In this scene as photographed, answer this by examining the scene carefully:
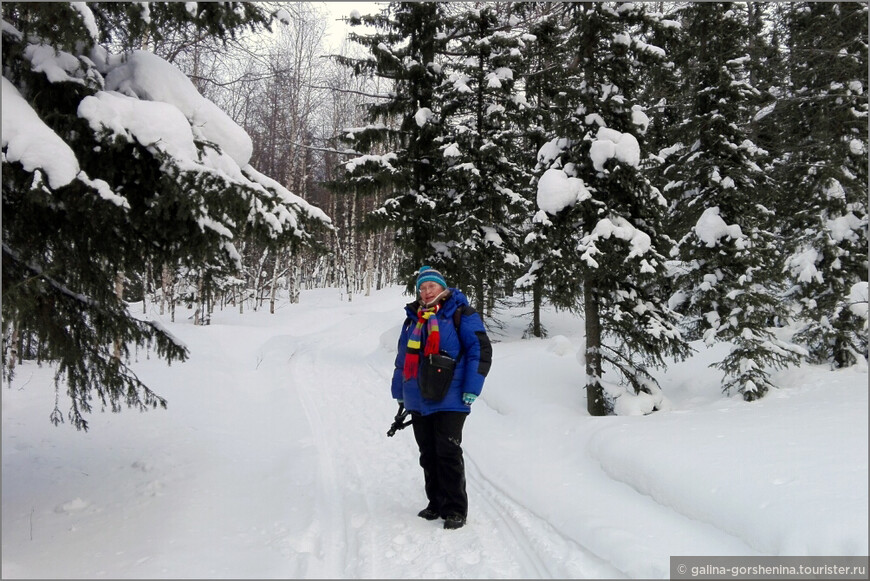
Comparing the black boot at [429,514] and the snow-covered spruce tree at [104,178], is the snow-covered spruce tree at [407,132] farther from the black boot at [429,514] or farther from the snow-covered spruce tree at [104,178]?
the black boot at [429,514]

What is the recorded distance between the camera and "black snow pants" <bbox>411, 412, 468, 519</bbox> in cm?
476

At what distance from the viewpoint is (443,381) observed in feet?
15.6

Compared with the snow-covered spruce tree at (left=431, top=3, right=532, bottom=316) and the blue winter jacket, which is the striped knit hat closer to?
the blue winter jacket

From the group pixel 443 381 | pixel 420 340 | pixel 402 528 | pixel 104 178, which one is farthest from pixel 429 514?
pixel 104 178

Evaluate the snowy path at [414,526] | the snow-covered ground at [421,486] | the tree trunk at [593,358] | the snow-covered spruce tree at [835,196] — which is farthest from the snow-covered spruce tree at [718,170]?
the snowy path at [414,526]

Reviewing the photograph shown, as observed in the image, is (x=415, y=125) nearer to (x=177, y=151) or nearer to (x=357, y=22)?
(x=357, y=22)

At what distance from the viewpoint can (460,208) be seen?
576 inches

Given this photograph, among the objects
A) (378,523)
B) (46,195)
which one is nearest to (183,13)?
(46,195)

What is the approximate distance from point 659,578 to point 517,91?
1335 cm

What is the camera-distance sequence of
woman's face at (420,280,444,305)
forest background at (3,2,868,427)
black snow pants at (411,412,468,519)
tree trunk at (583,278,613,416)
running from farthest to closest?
tree trunk at (583,278,613,416), woman's face at (420,280,444,305), black snow pants at (411,412,468,519), forest background at (3,2,868,427)

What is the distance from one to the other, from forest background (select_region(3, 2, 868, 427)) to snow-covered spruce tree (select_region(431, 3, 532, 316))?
0.07 m

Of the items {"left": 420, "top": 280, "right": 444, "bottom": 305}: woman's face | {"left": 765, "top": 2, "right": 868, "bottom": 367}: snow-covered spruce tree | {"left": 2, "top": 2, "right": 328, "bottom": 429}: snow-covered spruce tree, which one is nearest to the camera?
{"left": 2, "top": 2, "right": 328, "bottom": 429}: snow-covered spruce tree

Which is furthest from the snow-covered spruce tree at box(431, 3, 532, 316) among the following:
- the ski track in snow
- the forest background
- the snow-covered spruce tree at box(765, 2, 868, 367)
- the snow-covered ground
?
the ski track in snow

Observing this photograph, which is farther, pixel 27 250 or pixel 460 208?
pixel 460 208
